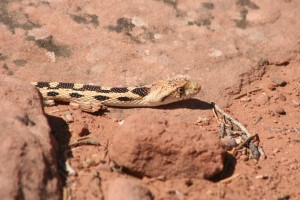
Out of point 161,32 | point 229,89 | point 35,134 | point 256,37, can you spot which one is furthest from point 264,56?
point 35,134

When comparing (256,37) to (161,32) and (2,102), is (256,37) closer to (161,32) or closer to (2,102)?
(161,32)

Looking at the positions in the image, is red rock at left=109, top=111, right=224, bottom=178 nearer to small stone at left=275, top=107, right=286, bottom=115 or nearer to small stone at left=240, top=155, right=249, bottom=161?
small stone at left=240, top=155, right=249, bottom=161

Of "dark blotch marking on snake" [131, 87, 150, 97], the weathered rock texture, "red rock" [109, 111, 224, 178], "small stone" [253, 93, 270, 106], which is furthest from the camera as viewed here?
"small stone" [253, 93, 270, 106]

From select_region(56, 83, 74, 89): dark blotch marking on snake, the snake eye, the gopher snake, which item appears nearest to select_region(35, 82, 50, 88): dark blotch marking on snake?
the gopher snake

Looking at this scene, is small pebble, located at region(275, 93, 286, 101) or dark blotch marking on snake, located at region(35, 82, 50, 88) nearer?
dark blotch marking on snake, located at region(35, 82, 50, 88)

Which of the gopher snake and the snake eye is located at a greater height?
the snake eye

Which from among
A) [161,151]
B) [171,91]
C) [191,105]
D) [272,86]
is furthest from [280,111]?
[161,151]

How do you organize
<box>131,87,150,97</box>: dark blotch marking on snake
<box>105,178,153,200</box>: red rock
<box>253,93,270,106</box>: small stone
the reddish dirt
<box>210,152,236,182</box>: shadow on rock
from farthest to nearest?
1. <box>253,93,270,106</box>: small stone
2. <box>131,87,150,97</box>: dark blotch marking on snake
3. the reddish dirt
4. <box>210,152,236,182</box>: shadow on rock
5. <box>105,178,153,200</box>: red rock

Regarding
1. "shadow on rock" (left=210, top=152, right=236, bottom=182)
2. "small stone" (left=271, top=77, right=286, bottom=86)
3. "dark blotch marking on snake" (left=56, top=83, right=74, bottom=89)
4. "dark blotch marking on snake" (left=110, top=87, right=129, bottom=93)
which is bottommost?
"shadow on rock" (left=210, top=152, right=236, bottom=182)
